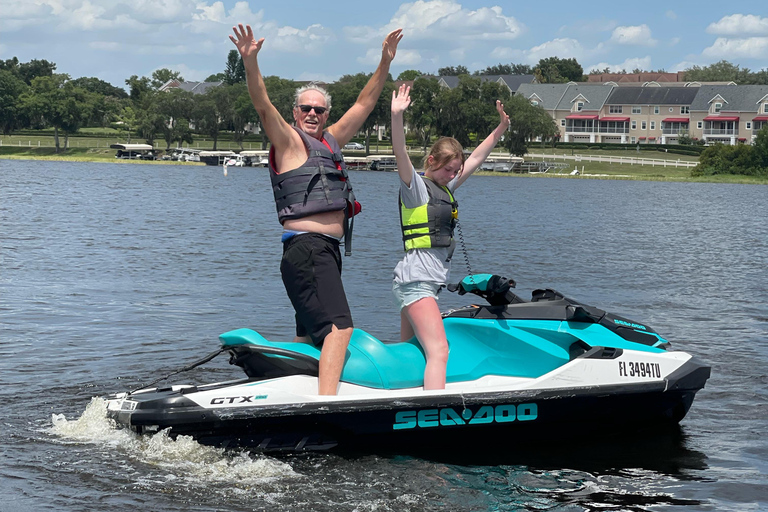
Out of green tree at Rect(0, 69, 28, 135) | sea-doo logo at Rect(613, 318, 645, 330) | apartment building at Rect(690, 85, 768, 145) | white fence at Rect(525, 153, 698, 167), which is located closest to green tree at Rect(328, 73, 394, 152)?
white fence at Rect(525, 153, 698, 167)

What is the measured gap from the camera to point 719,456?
677 cm

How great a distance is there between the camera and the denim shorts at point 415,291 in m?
5.95

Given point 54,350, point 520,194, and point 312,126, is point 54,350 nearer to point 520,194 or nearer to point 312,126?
point 312,126

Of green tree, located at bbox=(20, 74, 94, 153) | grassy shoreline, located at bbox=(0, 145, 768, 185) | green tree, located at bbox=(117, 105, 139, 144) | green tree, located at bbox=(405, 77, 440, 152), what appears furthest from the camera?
green tree, located at bbox=(117, 105, 139, 144)

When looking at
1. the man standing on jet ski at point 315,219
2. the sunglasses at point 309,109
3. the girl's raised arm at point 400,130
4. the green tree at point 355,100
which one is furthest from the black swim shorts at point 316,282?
the green tree at point 355,100

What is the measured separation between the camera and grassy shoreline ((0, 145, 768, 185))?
72.4 metres

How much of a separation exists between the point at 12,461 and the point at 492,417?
325 cm

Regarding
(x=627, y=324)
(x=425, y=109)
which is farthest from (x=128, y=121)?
(x=627, y=324)

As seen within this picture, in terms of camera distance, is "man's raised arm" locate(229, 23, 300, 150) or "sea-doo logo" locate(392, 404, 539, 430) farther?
"sea-doo logo" locate(392, 404, 539, 430)

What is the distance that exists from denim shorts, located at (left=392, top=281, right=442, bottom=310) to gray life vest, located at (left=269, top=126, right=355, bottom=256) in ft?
1.94

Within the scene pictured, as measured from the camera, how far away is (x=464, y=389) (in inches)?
239

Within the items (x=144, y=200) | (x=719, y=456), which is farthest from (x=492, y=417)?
(x=144, y=200)

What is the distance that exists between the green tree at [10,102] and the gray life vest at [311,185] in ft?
346

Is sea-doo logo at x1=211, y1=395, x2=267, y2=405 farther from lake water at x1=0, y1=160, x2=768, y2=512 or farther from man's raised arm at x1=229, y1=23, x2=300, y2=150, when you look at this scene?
man's raised arm at x1=229, y1=23, x2=300, y2=150
